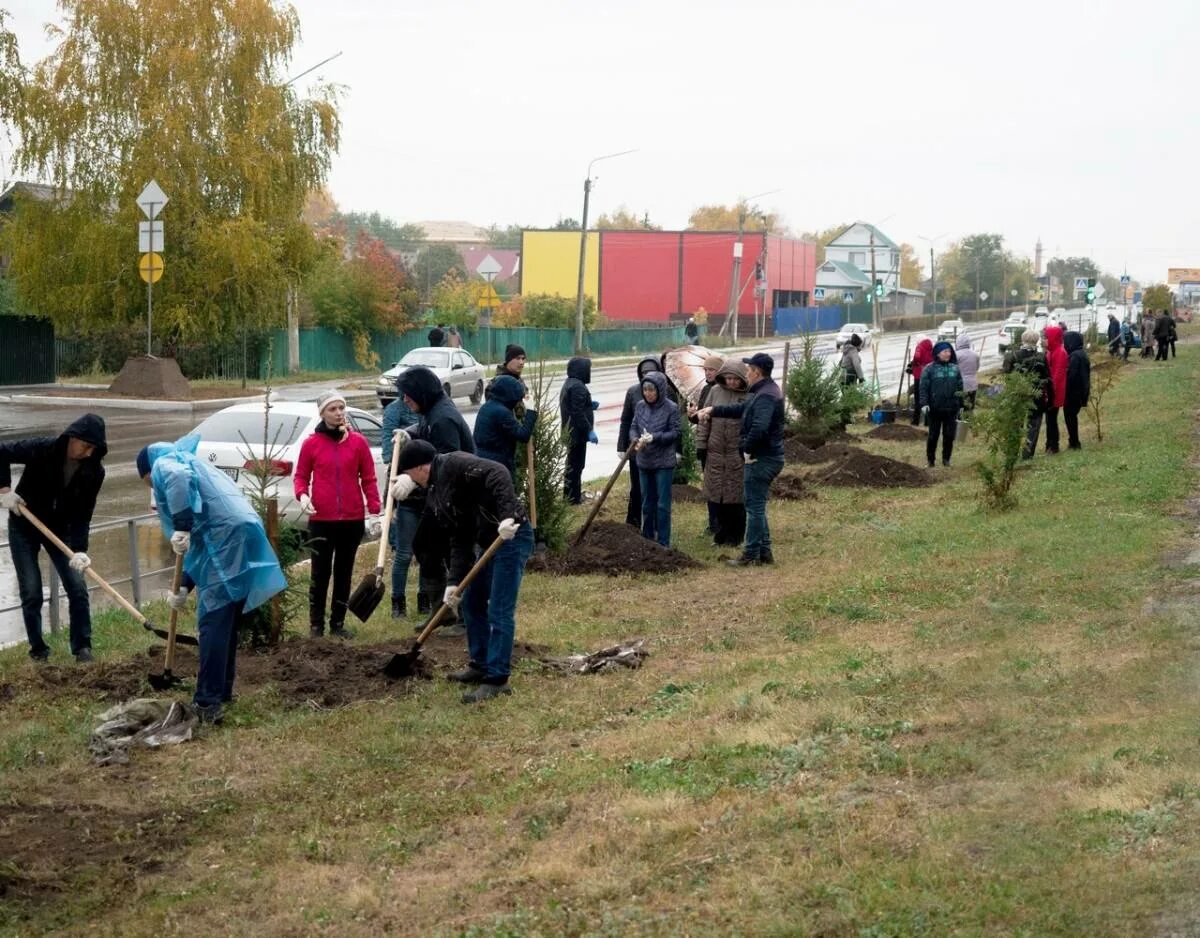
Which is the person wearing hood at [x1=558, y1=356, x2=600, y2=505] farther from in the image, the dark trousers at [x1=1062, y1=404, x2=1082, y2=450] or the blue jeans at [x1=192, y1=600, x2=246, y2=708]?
the dark trousers at [x1=1062, y1=404, x2=1082, y2=450]

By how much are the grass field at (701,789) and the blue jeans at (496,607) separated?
10.7 inches

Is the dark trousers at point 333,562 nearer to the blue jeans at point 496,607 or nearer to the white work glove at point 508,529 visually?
the blue jeans at point 496,607

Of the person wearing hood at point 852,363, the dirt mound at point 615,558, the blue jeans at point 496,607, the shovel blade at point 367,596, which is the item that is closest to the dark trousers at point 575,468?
the dirt mound at point 615,558

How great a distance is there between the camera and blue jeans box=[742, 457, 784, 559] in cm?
1305

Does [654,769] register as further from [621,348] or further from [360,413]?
[621,348]

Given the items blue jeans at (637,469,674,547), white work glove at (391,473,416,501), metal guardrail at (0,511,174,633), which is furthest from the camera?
blue jeans at (637,469,674,547)

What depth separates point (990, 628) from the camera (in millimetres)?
9633

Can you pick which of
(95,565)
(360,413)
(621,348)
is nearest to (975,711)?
(95,565)

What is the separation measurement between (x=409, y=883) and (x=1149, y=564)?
7683 mm

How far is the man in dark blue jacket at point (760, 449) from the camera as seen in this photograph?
12.9 m

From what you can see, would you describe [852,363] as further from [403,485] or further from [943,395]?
[403,485]

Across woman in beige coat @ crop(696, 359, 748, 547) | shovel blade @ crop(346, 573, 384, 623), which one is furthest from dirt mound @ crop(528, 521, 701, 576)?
shovel blade @ crop(346, 573, 384, 623)

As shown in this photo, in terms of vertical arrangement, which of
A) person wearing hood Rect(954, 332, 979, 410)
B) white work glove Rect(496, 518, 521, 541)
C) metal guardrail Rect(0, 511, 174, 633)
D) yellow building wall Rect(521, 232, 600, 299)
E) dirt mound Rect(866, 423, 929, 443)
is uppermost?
yellow building wall Rect(521, 232, 600, 299)

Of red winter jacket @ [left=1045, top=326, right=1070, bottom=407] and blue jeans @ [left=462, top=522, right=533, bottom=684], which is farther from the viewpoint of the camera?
red winter jacket @ [left=1045, top=326, right=1070, bottom=407]
